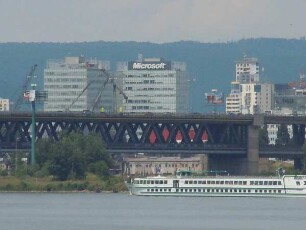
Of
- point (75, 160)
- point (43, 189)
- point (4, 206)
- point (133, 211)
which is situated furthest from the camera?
point (75, 160)

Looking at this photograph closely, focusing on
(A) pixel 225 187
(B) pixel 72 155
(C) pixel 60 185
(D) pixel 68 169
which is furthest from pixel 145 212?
(B) pixel 72 155

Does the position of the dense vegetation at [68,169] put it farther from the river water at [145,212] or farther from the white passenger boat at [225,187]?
the river water at [145,212]

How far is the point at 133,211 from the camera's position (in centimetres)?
13112

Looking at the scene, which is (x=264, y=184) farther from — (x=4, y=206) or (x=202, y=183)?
(x=4, y=206)

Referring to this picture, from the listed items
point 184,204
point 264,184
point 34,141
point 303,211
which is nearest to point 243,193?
point 264,184

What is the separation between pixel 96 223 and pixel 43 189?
174ft

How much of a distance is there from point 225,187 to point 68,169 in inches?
1120

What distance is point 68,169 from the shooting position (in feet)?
606

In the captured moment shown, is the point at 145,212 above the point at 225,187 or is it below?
below

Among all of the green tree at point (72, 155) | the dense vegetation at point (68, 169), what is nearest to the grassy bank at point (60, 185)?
the dense vegetation at point (68, 169)

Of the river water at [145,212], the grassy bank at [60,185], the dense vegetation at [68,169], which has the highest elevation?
the dense vegetation at [68,169]

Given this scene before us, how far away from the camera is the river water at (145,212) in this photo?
115 meters

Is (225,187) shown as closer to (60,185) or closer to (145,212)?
(60,185)

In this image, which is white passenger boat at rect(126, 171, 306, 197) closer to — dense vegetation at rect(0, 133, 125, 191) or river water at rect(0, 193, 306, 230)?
river water at rect(0, 193, 306, 230)
